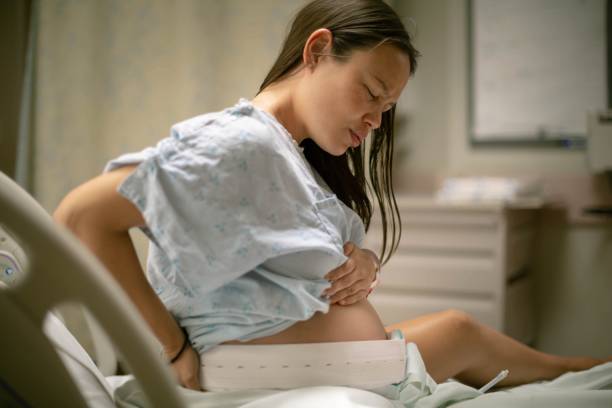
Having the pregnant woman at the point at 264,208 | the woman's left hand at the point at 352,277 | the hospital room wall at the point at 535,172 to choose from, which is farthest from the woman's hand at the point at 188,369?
the hospital room wall at the point at 535,172

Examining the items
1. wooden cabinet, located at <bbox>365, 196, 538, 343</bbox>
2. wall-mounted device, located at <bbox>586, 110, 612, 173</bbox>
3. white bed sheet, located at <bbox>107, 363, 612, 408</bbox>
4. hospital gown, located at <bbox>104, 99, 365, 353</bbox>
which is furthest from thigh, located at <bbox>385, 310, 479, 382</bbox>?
wall-mounted device, located at <bbox>586, 110, 612, 173</bbox>

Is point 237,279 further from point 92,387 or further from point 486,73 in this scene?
point 486,73

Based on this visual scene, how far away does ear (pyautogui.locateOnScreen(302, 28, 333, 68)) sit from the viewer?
3.17ft

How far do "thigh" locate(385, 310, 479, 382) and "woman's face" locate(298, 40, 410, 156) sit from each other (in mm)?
457

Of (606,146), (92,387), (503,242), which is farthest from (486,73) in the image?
(92,387)

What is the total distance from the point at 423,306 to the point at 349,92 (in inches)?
66.6

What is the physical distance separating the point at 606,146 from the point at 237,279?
2177 millimetres

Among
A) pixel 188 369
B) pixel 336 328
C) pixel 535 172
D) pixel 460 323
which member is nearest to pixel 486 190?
pixel 535 172

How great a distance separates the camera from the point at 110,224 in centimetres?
74

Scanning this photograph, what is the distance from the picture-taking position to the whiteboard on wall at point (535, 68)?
2695 millimetres

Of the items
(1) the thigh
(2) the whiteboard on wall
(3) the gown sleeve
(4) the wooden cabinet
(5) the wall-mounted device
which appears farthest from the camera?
(2) the whiteboard on wall

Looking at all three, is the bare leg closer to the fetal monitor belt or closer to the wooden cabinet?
the fetal monitor belt

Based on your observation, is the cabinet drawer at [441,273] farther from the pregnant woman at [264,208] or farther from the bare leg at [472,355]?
the pregnant woman at [264,208]

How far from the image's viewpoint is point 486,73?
9.54 ft
